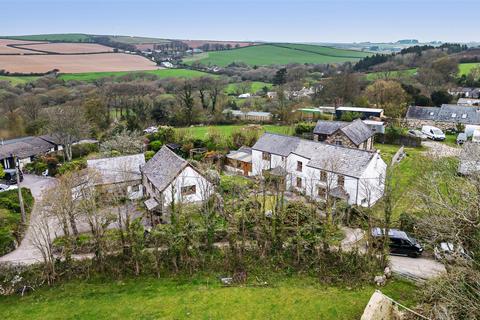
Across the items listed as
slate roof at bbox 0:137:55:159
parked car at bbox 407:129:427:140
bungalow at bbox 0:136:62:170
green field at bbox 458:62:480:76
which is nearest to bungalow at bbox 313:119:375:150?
parked car at bbox 407:129:427:140

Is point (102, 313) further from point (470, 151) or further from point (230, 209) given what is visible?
point (470, 151)

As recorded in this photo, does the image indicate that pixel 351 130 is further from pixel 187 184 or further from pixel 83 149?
pixel 83 149

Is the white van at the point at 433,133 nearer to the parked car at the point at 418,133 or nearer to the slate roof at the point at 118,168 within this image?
the parked car at the point at 418,133

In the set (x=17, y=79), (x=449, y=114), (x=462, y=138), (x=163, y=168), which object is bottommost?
(x=462, y=138)

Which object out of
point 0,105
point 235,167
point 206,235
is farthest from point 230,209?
point 0,105

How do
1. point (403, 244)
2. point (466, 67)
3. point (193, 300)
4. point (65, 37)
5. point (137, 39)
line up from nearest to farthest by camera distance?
point (193, 300) → point (403, 244) → point (466, 67) → point (65, 37) → point (137, 39)

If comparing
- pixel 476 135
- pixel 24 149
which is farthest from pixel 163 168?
pixel 476 135

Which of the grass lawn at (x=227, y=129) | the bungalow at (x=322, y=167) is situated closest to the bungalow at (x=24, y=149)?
the grass lawn at (x=227, y=129)
